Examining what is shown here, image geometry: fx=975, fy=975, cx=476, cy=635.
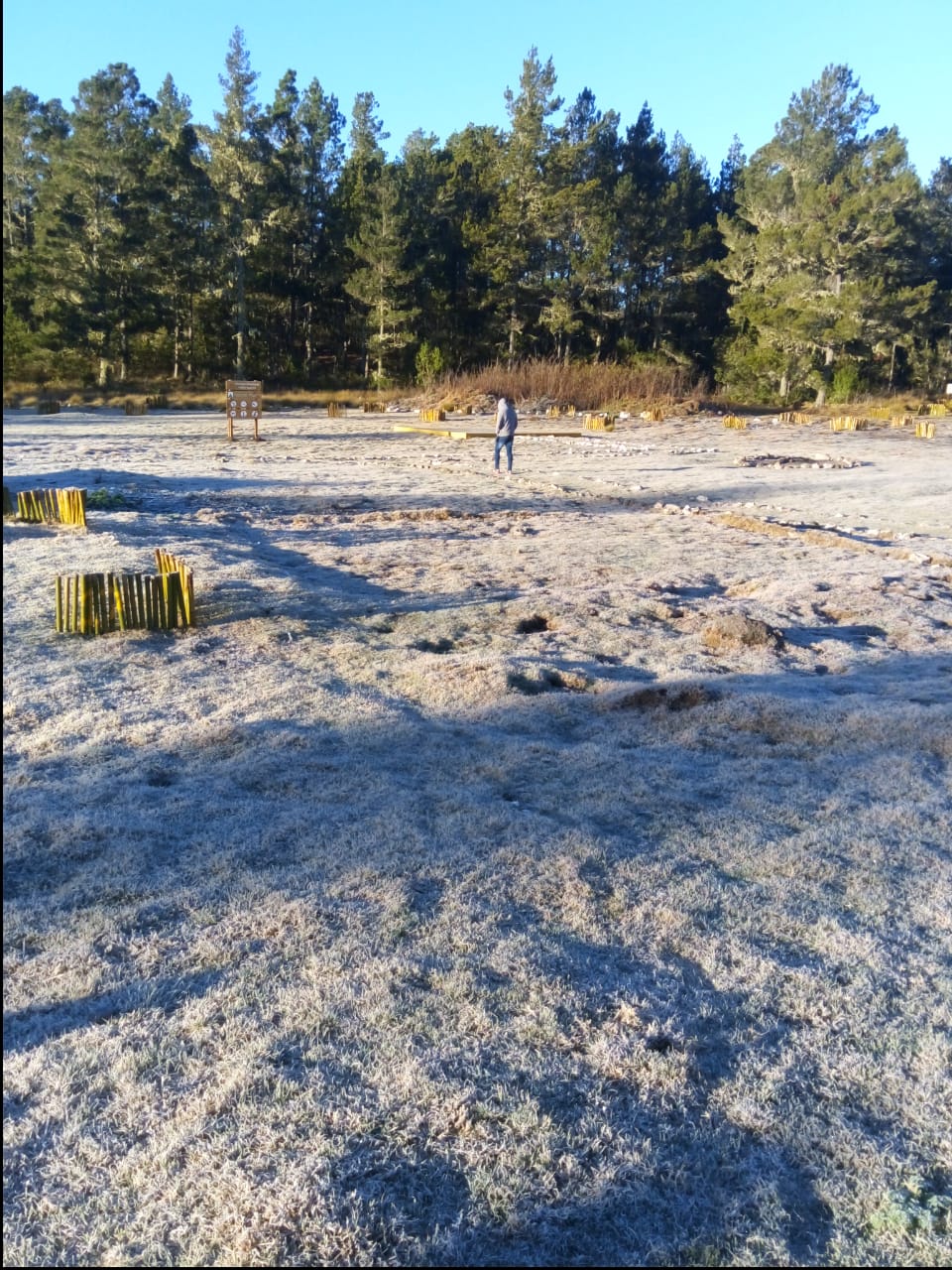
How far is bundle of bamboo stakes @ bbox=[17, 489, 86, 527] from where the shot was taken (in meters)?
9.51

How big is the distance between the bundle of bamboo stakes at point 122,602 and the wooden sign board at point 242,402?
1673cm

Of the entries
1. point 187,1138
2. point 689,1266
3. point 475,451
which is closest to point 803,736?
point 689,1266

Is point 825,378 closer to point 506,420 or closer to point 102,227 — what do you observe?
point 506,420

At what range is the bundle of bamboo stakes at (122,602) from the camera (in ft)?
19.4

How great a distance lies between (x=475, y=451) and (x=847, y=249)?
828 inches

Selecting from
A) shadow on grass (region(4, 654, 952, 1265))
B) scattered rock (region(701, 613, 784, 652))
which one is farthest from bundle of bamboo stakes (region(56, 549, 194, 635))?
scattered rock (region(701, 613, 784, 652))

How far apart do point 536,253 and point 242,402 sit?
24381mm

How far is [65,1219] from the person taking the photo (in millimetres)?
1797

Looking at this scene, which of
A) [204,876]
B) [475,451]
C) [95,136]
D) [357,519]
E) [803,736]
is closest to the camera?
[204,876]

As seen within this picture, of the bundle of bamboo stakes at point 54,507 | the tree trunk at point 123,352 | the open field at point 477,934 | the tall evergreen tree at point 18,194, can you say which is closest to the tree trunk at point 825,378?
the tree trunk at point 123,352

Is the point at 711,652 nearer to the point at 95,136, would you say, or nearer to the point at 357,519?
the point at 357,519

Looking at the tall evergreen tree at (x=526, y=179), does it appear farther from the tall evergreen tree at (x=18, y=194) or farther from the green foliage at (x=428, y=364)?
the tall evergreen tree at (x=18, y=194)

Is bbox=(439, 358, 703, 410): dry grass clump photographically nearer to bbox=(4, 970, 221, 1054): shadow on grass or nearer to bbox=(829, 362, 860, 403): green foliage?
bbox=(829, 362, 860, 403): green foliage

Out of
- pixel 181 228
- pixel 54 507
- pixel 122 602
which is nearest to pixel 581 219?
pixel 181 228
